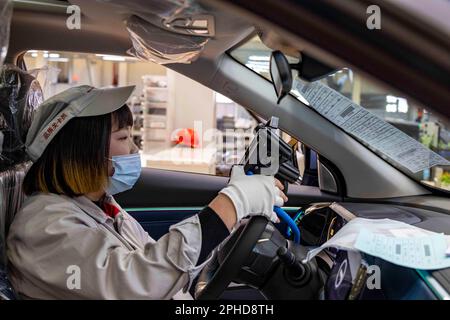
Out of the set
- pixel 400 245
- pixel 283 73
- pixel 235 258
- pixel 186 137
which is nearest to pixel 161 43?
pixel 283 73

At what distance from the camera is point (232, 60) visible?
85.4 inches

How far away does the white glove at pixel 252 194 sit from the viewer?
3.60 ft

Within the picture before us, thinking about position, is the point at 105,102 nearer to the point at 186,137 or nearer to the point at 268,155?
the point at 268,155

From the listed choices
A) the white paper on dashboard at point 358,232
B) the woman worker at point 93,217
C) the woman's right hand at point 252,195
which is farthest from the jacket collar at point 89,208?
the white paper on dashboard at point 358,232

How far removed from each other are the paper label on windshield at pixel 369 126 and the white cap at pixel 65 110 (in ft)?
1.73

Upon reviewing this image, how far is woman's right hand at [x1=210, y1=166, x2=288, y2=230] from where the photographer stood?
43.3 inches

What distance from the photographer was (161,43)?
5.78ft

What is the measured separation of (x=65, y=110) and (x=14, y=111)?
0.28 meters

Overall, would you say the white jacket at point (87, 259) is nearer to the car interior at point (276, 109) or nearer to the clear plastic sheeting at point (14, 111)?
the car interior at point (276, 109)

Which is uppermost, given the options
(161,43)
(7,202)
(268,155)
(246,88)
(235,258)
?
(161,43)

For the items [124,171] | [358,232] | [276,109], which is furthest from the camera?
[276,109]

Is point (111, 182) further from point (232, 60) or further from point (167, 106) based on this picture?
point (167, 106)

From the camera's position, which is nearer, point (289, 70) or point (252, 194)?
point (289, 70)
